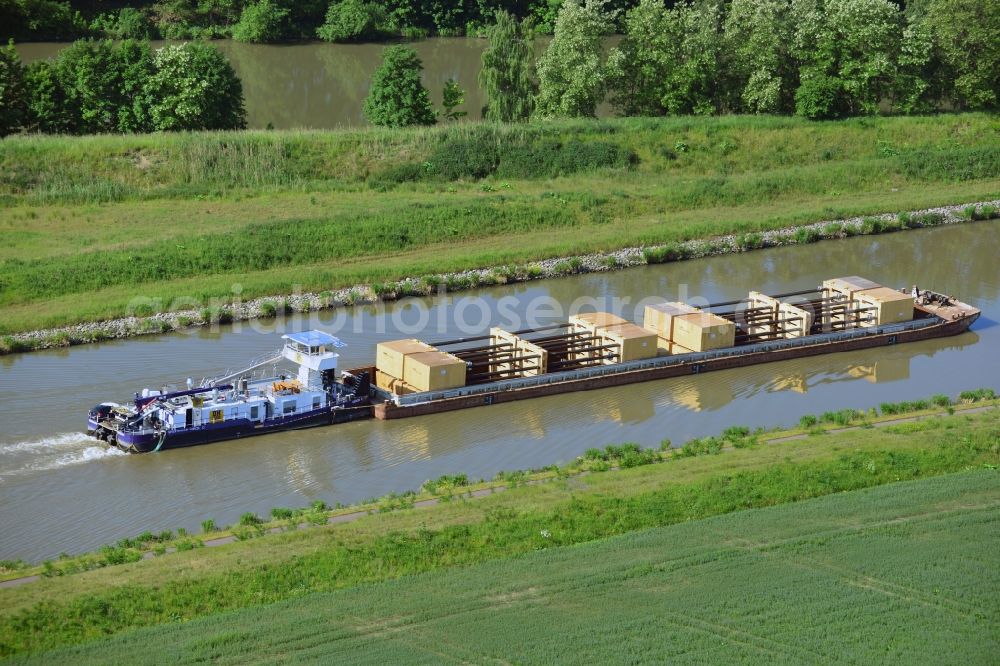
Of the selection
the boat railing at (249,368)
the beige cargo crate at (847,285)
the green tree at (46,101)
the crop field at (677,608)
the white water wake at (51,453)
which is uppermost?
the green tree at (46,101)

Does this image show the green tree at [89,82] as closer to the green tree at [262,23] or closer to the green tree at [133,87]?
the green tree at [133,87]

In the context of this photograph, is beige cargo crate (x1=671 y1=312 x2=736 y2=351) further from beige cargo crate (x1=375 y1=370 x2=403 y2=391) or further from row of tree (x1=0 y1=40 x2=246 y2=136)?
row of tree (x1=0 y1=40 x2=246 y2=136)

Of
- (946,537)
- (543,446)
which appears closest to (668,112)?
(543,446)

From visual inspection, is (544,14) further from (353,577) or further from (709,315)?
(353,577)

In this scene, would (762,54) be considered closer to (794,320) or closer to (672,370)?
(794,320)

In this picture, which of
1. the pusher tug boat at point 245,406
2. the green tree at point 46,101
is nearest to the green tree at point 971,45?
the green tree at point 46,101

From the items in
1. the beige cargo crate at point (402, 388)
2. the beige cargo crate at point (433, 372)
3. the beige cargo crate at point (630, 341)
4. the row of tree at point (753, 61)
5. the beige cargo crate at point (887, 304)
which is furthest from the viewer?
the row of tree at point (753, 61)

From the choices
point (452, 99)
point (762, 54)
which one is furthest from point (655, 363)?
point (762, 54)
